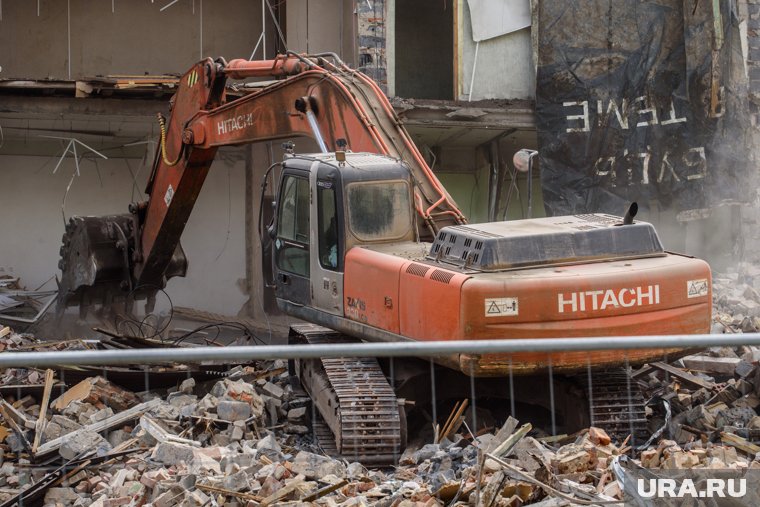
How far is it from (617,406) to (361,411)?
1957mm

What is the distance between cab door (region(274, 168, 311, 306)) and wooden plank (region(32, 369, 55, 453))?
213 cm

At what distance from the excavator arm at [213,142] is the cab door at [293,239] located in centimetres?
62

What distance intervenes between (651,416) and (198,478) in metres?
4.17

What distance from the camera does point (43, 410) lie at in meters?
8.95

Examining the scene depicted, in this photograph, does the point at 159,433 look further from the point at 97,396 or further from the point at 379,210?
the point at 379,210

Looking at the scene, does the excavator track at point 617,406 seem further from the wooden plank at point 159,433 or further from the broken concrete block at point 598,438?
the wooden plank at point 159,433

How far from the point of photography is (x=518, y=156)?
25.5 feet

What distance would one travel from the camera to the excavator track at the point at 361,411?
7770mm

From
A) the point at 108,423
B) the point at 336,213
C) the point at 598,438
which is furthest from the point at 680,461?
the point at 108,423

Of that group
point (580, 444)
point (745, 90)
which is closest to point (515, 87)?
point (745, 90)

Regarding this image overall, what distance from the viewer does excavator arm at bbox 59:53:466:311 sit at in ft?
31.8

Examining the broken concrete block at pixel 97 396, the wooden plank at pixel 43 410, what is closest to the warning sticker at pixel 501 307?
the wooden plank at pixel 43 410

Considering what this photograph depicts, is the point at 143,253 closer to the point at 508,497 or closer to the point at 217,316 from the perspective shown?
the point at 217,316
